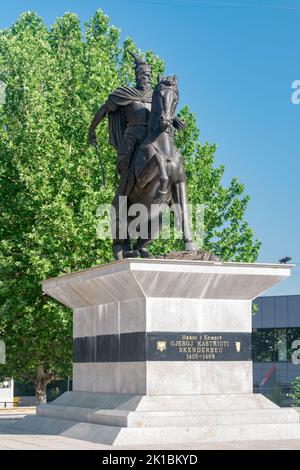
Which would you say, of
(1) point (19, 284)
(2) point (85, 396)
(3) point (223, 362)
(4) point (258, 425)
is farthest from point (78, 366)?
(1) point (19, 284)

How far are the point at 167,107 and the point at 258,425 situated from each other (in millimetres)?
6216

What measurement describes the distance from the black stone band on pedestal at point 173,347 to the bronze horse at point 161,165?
5.77 ft

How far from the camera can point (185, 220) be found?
664 inches

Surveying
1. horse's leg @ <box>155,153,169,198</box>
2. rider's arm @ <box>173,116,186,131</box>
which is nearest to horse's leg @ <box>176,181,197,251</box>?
horse's leg @ <box>155,153,169,198</box>

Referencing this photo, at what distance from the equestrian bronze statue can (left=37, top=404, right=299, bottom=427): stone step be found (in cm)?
320

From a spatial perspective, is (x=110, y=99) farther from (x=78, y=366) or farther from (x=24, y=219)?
(x=24, y=219)

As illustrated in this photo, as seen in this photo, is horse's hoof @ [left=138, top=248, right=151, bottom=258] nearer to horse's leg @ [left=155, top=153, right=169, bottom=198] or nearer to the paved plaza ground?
horse's leg @ [left=155, top=153, right=169, bottom=198]

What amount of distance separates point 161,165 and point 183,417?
4.85m

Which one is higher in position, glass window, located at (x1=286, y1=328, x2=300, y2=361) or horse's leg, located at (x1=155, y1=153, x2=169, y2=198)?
horse's leg, located at (x1=155, y1=153, x2=169, y2=198)

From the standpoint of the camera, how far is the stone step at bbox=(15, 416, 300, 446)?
14.1 metres

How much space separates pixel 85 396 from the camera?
56.7 feet

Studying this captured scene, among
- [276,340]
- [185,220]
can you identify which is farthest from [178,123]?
[276,340]

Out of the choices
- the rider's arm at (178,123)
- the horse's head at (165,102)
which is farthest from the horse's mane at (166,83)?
the rider's arm at (178,123)

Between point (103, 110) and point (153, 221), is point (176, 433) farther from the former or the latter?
point (103, 110)
